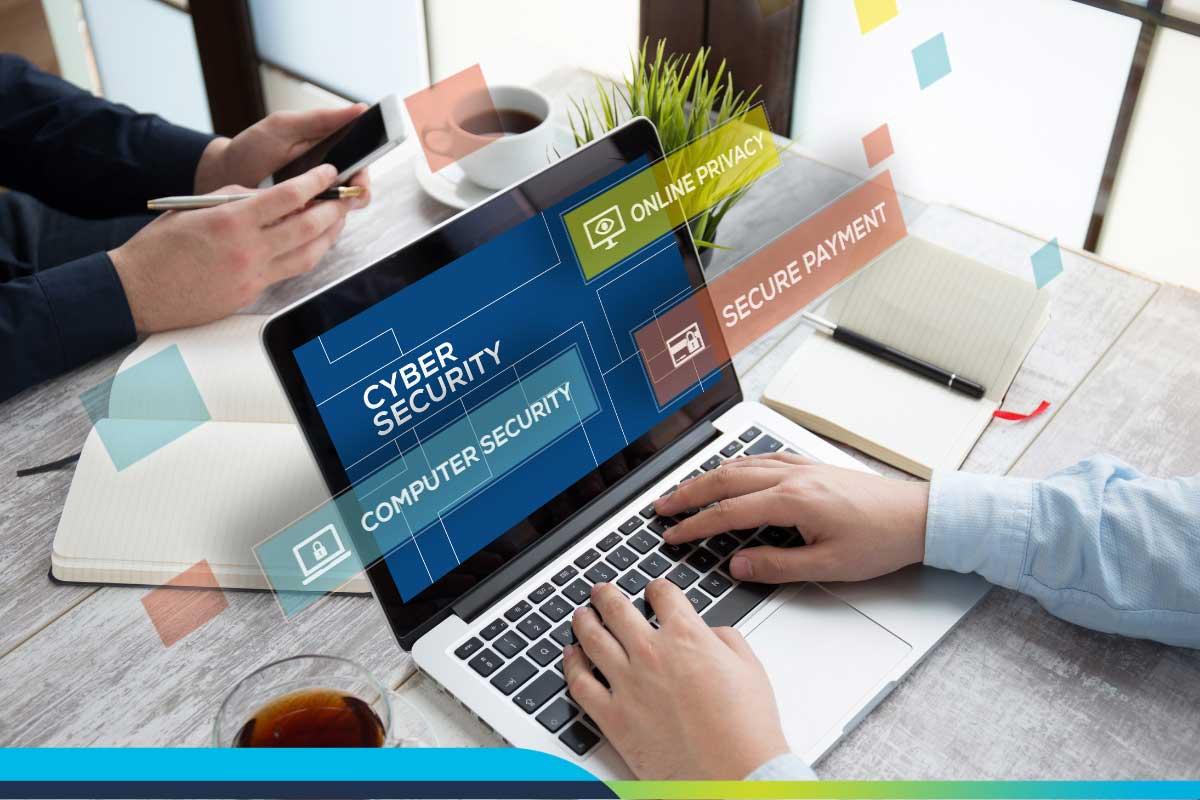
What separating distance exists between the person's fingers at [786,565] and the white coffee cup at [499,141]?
1.68 feet

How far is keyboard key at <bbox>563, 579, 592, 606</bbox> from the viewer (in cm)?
79

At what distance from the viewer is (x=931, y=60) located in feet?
4.86

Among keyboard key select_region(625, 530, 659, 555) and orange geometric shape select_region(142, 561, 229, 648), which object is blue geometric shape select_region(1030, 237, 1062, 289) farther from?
orange geometric shape select_region(142, 561, 229, 648)

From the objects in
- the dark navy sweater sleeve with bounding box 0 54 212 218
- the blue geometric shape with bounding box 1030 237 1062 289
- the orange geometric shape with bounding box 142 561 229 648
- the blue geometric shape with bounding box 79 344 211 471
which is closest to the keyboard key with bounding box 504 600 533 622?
the orange geometric shape with bounding box 142 561 229 648

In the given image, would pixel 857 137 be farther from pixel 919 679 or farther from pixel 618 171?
pixel 919 679

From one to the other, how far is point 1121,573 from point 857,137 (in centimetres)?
87

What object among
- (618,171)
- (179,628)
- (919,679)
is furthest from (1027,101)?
(179,628)

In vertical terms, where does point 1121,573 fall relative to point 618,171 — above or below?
below

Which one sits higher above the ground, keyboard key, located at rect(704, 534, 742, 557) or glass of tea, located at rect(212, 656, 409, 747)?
glass of tea, located at rect(212, 656, 409, 747)

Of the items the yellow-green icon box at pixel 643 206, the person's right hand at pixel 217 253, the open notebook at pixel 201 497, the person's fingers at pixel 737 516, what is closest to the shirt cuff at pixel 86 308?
the person's right hand at pixel 217 253

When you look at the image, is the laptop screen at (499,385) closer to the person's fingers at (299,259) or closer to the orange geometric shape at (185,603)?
the orange geometric shape at (185,603)

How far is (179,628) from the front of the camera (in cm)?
80

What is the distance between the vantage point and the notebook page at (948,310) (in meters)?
0.97

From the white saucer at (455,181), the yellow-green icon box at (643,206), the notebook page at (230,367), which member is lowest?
the notebook page at (230,367)
